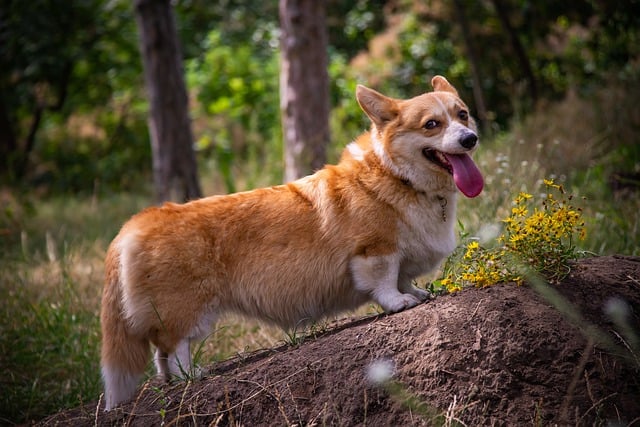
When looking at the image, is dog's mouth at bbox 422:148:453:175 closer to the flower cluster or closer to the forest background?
the flower cluster

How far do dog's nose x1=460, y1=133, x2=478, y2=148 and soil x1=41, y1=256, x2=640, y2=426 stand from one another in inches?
30.5

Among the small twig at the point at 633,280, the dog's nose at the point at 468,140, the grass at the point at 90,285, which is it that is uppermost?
the dog's nose at the point at 468,140

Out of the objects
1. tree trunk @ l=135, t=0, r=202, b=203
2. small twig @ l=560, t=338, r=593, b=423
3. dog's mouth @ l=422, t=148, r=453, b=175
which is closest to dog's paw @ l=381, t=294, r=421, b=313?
dog's mouth @ l=422, t=148, r=453, b=175

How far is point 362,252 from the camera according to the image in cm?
401

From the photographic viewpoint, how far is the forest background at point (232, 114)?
561 centimetres

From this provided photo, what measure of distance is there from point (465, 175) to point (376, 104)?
0.68 meters

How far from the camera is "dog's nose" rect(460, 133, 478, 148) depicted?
12.4ft

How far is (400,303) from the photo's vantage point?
3877 mm

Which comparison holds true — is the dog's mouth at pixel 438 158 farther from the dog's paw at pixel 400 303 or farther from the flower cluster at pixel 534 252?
the dog's paw at pixel 400 303

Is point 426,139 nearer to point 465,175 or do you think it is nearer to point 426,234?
point 465,175

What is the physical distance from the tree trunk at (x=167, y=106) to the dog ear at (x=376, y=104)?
4791 mm

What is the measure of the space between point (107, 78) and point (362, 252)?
12056 millimetres

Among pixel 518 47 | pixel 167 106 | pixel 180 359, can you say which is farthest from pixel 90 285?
pixel 518 47

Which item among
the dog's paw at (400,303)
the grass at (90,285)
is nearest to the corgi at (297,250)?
the dog's paw at (400,303)
